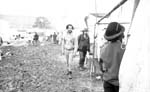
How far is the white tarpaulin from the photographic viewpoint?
137cm

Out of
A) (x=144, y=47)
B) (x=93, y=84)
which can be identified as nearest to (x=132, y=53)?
(x=144, y=47)

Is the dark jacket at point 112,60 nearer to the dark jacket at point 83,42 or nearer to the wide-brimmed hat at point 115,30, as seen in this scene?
the wide-brimmed hat at point 115,30

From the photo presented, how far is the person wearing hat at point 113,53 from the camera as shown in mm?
2240

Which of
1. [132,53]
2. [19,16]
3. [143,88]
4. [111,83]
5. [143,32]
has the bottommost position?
[111,83]

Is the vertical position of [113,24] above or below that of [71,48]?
above

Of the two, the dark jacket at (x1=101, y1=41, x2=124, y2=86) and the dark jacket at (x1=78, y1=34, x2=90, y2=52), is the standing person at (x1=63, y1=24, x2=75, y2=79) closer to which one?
the dark jacket at (x1=78, y1=34, x2=90, y2=52)

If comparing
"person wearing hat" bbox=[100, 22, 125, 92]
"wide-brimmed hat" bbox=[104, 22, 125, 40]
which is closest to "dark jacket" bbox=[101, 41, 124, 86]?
"person wearing hat" bbox=[100, 22, 125, 92]

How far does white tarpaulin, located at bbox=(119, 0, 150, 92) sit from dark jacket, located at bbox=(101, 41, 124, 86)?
584 millimetres

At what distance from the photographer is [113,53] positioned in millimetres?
2312

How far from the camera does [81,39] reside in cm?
711

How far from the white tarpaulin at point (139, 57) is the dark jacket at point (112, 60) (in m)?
0.58

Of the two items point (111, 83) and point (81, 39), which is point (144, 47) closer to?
point (111, 83)

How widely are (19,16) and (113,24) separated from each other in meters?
121

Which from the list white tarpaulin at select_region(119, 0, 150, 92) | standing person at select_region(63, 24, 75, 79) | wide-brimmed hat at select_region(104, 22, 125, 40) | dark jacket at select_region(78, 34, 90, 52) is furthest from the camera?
dark jacket at select_region(78, 34, 90, 52)
